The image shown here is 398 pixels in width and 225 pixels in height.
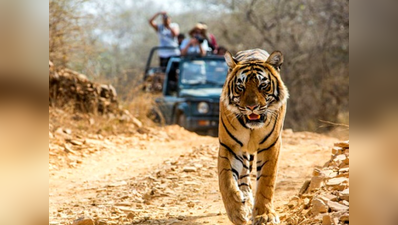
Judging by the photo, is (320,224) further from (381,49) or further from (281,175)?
(281,175)

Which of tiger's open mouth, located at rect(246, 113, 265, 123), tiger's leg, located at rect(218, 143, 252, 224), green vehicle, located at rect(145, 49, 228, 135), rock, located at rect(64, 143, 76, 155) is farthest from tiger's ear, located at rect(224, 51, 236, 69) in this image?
green vehicle, located at rect(145, 49, 228, 135)

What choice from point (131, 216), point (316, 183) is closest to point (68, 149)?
point (131, 216)

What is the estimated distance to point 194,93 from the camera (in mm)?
11195

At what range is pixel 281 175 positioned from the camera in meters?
6.98

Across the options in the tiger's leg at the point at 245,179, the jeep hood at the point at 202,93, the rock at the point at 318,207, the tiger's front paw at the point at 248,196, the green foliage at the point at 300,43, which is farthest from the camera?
the green foliage at the point at 300,43

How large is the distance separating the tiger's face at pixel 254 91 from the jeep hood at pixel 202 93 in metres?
6.18

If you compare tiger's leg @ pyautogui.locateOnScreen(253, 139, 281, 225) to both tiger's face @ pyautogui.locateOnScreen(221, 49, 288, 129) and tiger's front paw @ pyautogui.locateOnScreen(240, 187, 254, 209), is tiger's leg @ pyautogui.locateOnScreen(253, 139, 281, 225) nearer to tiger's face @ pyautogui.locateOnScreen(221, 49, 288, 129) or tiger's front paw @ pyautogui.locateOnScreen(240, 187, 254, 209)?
tiger's face @ pyautogui.locateOnScreen(221, 49, 288, 129)

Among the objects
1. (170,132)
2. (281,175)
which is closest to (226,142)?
(281,175)

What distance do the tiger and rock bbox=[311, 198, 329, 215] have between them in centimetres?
31

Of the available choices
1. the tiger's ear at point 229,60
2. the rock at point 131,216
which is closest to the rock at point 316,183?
the tiger's ear at point 229,60

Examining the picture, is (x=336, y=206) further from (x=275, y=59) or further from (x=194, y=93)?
(x=194, y=93)

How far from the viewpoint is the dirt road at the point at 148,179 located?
525 centimetres

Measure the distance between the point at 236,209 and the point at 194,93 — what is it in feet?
23.0

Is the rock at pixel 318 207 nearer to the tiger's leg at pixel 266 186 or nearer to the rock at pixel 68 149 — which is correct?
the tiger's leg at pixel 266 186
